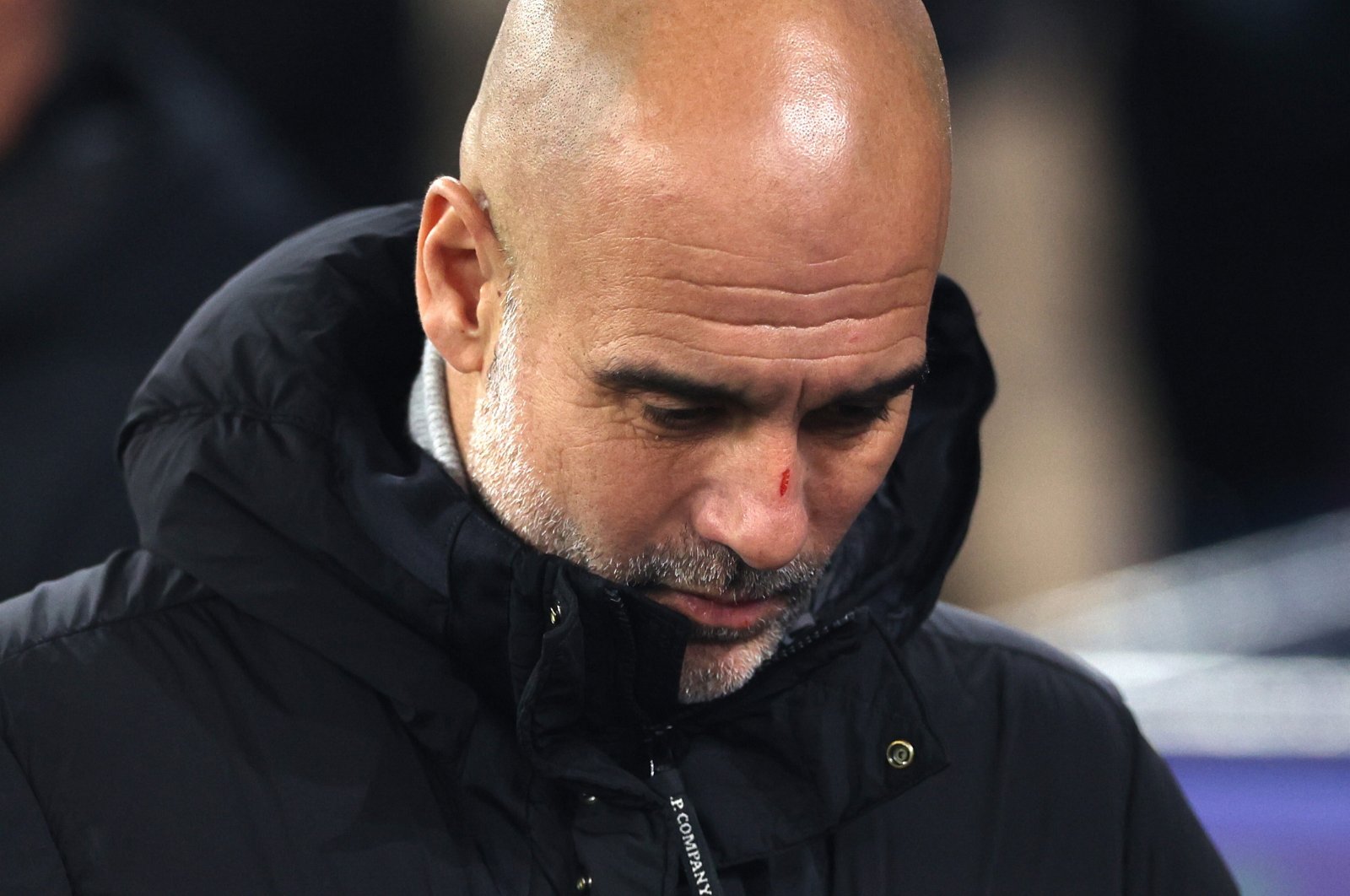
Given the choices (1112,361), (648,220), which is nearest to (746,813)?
(648,220)

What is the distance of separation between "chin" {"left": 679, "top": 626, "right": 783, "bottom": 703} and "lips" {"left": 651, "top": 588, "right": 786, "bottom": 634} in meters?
0.02

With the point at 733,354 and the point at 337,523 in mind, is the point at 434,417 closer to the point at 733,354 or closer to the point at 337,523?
the point at 337,523

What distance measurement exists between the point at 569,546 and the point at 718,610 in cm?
12

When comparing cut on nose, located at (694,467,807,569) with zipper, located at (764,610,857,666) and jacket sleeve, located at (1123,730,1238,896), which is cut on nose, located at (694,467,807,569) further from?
jacket sleeve, located at (1123,730,1238,896)

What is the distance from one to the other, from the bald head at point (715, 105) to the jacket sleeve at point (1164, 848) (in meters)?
0.56

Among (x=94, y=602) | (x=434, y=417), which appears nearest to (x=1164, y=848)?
(x=434, y=417)

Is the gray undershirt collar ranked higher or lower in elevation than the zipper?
higher

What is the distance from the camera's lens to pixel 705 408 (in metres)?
1.13

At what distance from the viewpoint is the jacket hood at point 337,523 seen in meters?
1.15

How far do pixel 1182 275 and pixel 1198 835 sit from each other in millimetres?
2208

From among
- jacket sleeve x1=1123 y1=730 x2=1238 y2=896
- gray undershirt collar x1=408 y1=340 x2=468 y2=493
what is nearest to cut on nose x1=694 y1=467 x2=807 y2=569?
gray undershirt collar x1=408 y1=340 x2=468 y2=493

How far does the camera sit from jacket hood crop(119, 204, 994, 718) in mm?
1146

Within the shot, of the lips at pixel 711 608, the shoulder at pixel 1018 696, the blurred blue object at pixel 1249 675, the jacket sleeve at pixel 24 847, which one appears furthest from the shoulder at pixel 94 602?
the blurred blue object at pixel 1249 675

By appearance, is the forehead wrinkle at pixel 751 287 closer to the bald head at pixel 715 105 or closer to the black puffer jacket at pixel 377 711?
the bald head at pixel 715 105
